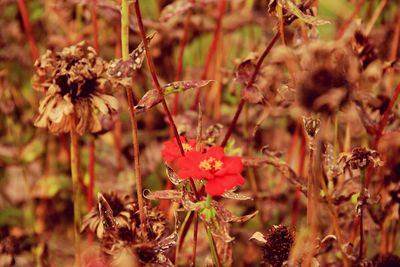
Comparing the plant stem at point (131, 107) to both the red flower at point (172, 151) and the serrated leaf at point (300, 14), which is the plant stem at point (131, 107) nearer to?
the red flower at point (172, 151)

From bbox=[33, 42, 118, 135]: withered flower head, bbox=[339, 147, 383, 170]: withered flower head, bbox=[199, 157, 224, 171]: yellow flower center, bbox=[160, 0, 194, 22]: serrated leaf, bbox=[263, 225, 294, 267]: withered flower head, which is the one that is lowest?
bbox=[263, 225, 294, 267]: withered flower head

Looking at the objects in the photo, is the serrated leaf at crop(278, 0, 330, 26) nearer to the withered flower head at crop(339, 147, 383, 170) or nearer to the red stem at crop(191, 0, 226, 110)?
the withered flower head at crop(339, 147, 383, 170)

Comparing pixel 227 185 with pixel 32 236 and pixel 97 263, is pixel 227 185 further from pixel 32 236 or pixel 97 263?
pixel 32 236

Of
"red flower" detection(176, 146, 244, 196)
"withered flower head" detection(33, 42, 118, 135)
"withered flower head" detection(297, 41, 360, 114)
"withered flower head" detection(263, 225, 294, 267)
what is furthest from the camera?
"withered flower head" detection(33, 42, 118, 135)

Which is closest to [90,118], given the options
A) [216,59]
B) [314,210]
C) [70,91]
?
[70,91]

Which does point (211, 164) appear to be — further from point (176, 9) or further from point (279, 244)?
point (176, 9)

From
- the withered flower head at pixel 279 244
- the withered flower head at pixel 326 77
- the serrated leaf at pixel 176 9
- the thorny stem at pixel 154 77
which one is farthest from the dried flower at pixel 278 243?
the serrated leaf at pixel 176 9

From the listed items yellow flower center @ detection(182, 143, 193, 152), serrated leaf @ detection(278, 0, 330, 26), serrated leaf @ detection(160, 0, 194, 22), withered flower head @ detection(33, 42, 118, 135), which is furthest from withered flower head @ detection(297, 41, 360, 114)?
serrated leaf @ detection(160, 0, 194, 22)

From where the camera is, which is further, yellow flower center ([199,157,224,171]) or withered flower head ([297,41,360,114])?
yellow flower center ([199,157,224,171])

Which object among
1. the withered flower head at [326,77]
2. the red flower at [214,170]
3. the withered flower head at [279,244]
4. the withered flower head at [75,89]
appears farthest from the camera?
the withered flower head at [75,89]
